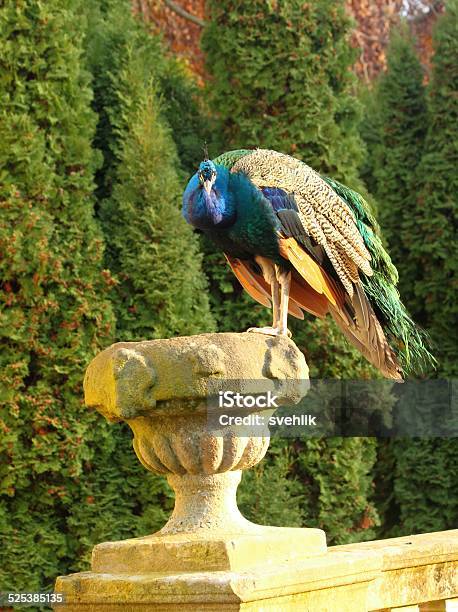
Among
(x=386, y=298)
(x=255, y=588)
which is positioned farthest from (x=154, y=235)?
(x=255, y=588)

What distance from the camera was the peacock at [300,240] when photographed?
3.73m

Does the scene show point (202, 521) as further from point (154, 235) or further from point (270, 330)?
point (154, 235)

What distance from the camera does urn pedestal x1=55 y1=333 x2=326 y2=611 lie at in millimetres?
2463

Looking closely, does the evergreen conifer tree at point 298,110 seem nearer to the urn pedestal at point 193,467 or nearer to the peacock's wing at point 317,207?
the peacock's wing at point 317,207

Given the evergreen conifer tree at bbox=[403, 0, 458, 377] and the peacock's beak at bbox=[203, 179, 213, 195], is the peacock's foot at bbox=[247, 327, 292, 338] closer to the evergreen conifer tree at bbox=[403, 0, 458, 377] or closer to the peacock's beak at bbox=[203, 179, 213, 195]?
the peacock's beak at bbox=[203, 179, 213, 195]

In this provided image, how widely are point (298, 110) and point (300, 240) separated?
3015mm

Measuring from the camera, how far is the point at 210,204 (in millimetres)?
3660

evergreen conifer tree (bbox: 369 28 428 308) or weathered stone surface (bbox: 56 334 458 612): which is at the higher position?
evergreen conifer tree (bbox: 369 28 428 308)

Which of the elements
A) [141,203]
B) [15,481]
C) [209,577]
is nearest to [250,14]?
[141,203]

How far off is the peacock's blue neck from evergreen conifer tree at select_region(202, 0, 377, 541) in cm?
286

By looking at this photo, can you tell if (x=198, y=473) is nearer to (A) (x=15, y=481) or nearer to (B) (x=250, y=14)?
(A) (x=15, y=481)

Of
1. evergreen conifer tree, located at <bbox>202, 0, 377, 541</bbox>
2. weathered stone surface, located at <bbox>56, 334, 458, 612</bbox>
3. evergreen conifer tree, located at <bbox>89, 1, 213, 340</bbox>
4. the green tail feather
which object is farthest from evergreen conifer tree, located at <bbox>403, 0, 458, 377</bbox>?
weathered stone surface, located at <bbox>56, 334, 458, 612</bbox>

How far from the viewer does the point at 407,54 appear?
7781 millimetres

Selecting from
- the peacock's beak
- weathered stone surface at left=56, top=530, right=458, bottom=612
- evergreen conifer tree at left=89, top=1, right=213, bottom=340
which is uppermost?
evergreen conifer tree at left=89, top=1, right=213, bottom=340
